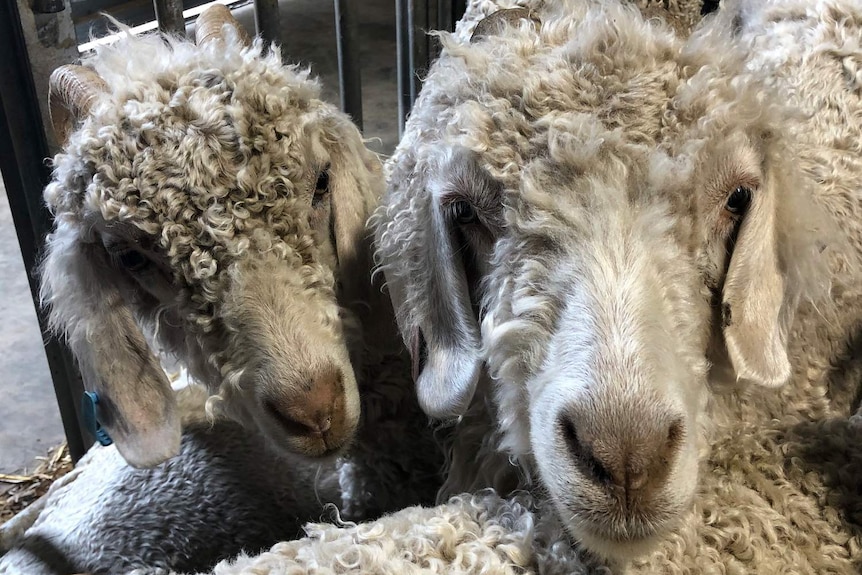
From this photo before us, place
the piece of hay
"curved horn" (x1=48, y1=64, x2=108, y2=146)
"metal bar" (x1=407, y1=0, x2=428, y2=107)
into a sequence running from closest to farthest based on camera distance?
1. "curved horn" (x1=48, y1=64, x2=108, y2=146)
2. "metal bar" (x1=407, y1=0, x2=428, y2=107)
3. the piece of hay

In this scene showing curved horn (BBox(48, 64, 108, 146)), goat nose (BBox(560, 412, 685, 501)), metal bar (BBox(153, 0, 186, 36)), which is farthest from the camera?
metal bar (BBox(153, 0, 186, 36))

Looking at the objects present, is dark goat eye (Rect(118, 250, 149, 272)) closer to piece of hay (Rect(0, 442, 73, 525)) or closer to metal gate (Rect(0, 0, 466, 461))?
metal gate (Rect(0, 0, 466, 461))

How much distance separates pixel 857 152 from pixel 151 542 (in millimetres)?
2093

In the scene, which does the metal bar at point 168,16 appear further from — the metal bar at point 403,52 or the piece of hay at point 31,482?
the piece of hay at point 31,482

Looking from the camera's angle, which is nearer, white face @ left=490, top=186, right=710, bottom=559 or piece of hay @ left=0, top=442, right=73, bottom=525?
white face @ left=490, top=186, right=710, bottom=559

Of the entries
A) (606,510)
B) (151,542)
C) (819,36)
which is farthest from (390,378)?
(819,36)

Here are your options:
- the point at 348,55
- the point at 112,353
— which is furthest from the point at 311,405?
the point at 348,55

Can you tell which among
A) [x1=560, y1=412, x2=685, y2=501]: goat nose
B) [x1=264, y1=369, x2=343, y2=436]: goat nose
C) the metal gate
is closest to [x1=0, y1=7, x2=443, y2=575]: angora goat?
[x1=264, y1=369, x2=343, y2=436]: goat nose

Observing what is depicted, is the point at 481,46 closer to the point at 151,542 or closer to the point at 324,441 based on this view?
the point at 324,441

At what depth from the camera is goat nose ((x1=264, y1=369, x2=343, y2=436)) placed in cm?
166

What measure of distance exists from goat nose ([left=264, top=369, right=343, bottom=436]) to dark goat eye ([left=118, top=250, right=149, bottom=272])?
42 cm

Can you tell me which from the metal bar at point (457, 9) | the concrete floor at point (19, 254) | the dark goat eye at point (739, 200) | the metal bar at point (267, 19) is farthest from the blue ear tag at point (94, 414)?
the metal bar at point (457, 9)

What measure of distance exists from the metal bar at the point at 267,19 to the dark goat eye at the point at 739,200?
164 cm

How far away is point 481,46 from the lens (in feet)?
5.32
